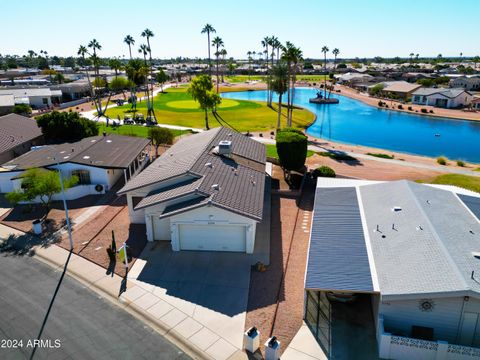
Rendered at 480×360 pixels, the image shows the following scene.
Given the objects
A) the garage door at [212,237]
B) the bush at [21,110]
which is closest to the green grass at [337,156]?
the garage door at [212,237]

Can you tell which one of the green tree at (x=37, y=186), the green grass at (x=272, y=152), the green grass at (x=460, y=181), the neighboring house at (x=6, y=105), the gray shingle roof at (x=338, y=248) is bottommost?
the green grass at (x=460, y=181)

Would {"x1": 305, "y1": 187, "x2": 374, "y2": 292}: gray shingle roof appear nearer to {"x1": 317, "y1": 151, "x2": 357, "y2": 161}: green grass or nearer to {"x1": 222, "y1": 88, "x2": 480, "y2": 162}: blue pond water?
{"x1": 317, "y1": 151, "x2": 357, "y2": 161}: green grass

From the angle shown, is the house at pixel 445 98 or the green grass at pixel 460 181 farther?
the house at pixel 445 98

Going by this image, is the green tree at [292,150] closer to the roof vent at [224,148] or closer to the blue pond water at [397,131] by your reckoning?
the roof vent at [224,148]

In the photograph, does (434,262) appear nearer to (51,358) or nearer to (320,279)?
(320,279)

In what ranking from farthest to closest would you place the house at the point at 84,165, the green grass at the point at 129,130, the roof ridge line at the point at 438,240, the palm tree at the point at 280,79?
the palm tree at the point at 280,79 < the green grass at the point at 129,130 < the house at the point at 84,165 < the roof ridge line at the point at 438,240

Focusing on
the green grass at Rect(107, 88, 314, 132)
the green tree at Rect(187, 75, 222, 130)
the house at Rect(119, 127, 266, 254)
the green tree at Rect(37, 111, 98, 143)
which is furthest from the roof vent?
the green grass at Rect(107, 88, 314, 132)
